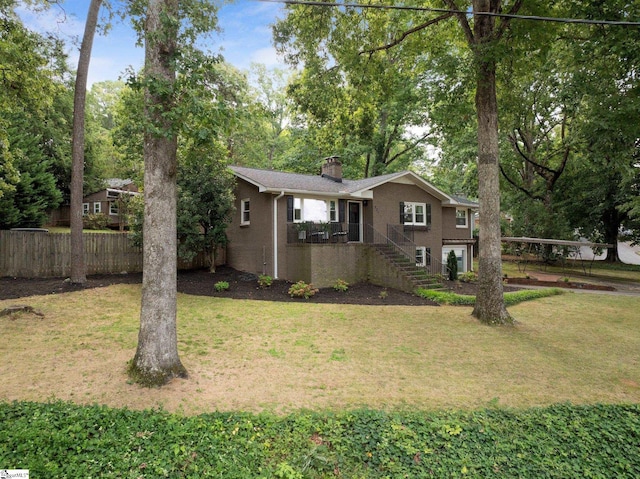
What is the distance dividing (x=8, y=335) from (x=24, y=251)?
6.67 m

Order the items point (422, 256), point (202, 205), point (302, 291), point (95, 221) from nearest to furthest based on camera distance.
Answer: point (302, 291) → point (202, 205) → point (422, 256) → point (95, 221)

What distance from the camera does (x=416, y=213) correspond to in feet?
58.5

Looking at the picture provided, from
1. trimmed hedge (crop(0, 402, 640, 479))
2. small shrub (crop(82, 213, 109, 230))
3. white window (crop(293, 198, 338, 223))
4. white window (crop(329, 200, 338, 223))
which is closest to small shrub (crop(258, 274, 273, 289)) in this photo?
white window (crop(293, 198, 338, 223))

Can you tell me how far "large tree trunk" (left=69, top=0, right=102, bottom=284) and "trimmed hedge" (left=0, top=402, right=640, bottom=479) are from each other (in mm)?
8194

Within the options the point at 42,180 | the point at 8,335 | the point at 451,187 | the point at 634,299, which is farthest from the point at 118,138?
the point at 451,187

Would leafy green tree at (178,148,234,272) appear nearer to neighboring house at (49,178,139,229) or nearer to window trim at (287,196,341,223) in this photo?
window trim at (287,196,341,223)

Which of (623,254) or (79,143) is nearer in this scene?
(79,143)

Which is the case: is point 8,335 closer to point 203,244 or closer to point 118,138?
point 203,244

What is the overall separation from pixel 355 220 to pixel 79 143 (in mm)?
10773

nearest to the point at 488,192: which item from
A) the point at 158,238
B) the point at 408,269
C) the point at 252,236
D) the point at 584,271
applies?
the point at 408,269

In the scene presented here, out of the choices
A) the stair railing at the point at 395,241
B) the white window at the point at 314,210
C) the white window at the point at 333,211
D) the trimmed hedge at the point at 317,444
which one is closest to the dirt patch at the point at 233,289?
the stair railing at the point at 395,241

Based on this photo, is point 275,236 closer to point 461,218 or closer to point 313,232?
point 313,232

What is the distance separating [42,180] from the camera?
752 inches

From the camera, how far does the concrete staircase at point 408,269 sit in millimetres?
12992
